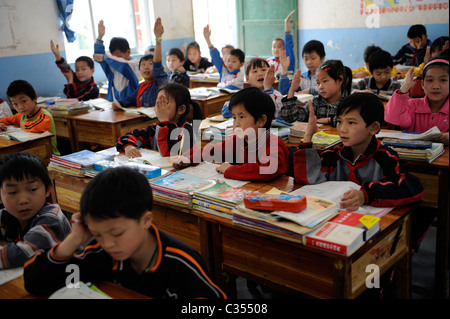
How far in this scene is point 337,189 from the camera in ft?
5.82

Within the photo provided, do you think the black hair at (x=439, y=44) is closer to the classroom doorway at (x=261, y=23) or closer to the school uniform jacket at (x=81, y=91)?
the classroom doorway at (x=261, y=23)

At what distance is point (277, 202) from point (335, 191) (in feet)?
1.20

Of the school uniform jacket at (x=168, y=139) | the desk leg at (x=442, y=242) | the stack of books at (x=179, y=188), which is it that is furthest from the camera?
the school uniform jacket at (x=168, y=139)

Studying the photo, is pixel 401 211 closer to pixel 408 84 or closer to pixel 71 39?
pixel 408 84

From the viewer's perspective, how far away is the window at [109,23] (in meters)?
6.19

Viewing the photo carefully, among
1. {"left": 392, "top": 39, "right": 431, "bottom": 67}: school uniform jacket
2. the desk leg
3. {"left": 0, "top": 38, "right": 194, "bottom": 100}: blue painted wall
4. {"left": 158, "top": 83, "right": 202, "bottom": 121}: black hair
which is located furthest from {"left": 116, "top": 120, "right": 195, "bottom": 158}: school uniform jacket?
{"left": 392, "top": 39, "right": 431, "bottom": 67}: school uniform jacket

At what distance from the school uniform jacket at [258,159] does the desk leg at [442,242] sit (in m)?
0.74

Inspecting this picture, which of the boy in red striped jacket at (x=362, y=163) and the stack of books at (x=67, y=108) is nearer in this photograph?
the boy in red striped jacket at (x=362, y=163)

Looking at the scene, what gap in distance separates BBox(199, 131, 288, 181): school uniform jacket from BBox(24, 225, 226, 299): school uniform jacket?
2.83 feet

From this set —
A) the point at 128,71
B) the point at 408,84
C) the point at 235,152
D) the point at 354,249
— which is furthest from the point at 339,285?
the point at 128,71

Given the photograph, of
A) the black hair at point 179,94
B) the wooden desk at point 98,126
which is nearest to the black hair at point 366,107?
the black hair at point 179,94

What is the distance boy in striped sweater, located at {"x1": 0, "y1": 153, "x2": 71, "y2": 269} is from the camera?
1492mm

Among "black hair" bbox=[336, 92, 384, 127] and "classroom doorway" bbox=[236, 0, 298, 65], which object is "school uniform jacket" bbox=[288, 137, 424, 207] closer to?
"black hair" bbox=[336, 92, 384, 127]
